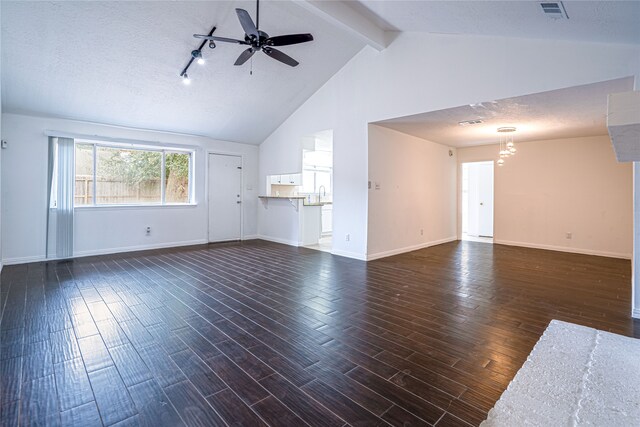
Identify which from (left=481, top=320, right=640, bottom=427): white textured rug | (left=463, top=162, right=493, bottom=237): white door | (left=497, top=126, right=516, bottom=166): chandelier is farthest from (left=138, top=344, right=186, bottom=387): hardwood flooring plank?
(left=463, top=162, right=493, bottom=237): white door

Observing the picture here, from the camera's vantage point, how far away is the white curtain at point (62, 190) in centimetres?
535

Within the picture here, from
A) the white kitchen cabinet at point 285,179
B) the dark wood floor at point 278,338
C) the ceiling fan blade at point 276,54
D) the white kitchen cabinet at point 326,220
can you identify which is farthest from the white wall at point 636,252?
the white kitchen cabinet at point 326,220

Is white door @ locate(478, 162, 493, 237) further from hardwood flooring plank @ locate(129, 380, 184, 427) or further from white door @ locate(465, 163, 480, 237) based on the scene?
hardwood flooring plank @ locate(129, 380, 184, 427)

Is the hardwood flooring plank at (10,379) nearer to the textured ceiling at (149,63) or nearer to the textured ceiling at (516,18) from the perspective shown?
the textured ceiling at (149,63)

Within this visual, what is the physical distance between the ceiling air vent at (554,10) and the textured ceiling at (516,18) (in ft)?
0.13

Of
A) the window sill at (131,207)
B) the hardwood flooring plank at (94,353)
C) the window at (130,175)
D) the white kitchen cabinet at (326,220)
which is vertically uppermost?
the window at (130,175)

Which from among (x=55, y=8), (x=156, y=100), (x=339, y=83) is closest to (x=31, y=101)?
(x=156, y=100)

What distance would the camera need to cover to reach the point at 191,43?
14.2 ft

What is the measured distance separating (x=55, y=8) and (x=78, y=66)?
972 mm

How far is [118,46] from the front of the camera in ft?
13.5

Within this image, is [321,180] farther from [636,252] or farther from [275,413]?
[275,413]

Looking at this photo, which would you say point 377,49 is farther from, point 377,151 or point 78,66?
point 78,66

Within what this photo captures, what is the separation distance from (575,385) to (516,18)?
314 cm

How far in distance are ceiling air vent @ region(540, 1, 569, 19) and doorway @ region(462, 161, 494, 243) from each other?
5.79 meters
